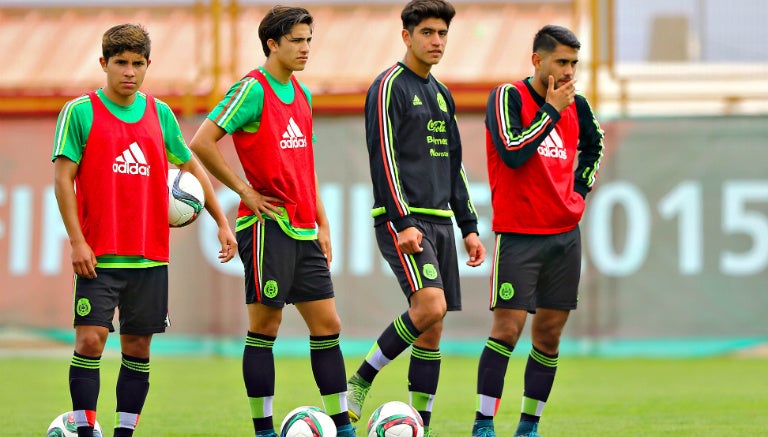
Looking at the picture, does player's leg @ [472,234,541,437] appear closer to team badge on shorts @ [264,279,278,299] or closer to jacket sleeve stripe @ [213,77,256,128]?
team badge on shorts @ [264,279,278,299]

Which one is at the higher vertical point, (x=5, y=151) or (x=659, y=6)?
(x=659, y=6)

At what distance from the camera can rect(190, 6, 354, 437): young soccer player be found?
659 centimetres

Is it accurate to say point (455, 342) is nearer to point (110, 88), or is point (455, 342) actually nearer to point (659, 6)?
point (659, 6)

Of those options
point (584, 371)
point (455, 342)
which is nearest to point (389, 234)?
point (584, 371)

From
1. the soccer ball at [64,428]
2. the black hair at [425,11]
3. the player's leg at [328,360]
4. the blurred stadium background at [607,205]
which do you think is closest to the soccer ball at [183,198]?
the player's leg at [328,360]

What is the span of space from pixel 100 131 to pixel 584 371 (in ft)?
22.9

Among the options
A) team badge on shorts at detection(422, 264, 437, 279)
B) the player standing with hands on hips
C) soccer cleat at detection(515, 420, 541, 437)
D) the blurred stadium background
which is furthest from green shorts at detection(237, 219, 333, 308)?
the blurred stadium background

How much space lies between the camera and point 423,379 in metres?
6.96

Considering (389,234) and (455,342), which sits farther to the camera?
(455,342)

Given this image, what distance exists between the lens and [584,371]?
12.1m

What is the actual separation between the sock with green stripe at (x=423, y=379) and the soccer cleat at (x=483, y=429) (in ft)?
0.98

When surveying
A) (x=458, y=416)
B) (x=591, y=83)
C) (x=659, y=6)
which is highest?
(x=659, y=6)

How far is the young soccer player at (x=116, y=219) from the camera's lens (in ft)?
20.2

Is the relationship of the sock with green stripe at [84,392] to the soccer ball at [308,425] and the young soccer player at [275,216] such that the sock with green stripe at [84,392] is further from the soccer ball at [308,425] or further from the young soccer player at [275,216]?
the soccer ball at [308,425]
